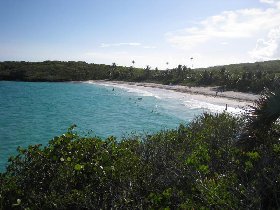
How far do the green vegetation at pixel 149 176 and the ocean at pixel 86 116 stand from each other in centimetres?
1468

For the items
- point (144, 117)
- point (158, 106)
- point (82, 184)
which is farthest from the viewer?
point (158, 106)

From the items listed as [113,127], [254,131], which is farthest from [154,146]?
[113,127]

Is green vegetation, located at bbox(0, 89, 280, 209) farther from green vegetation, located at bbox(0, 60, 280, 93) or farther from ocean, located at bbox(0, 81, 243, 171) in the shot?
green vegetation, located at bbox(0, 60, 280, 93)

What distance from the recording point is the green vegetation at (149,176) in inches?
271

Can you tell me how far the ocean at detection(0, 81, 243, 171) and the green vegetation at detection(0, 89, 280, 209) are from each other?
14.7 m

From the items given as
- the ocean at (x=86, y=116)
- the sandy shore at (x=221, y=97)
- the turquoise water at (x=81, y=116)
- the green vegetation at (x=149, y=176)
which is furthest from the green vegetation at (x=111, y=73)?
the green vegetation at (x=149, y=176)

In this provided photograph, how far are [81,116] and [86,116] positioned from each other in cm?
72

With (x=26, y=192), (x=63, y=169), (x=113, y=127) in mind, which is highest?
(x=63, y=169)

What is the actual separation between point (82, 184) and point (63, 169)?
64 cm

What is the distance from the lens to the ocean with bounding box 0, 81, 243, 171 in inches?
1341

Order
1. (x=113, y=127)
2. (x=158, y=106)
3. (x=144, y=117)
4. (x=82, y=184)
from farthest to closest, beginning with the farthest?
1. (x=158, y=106)
2. (x=144, y=117)
3. (x=113, y=127)
4. (x=82, y=184)

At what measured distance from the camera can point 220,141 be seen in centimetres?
1145

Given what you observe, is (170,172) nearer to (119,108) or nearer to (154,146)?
(154,146)

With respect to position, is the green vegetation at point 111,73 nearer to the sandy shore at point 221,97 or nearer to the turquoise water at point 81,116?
the sandy shore at point 221,97
